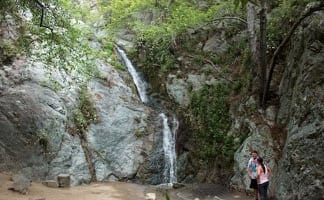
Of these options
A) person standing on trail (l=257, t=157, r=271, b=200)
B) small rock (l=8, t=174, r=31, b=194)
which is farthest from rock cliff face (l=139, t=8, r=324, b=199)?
small rock (l=8, t=174, r=31, b=194)

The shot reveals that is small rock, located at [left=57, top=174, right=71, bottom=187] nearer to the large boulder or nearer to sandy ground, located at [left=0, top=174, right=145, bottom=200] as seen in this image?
sandy ground, located at [left=0, top=174, right=145, bottom=200]

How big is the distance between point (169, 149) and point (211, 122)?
7.25ft

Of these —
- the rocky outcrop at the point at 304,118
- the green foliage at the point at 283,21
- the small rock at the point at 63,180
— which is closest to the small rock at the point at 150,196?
the small rock at the point at 63,180

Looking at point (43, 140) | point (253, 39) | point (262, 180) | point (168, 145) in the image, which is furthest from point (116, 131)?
point (262, 180)

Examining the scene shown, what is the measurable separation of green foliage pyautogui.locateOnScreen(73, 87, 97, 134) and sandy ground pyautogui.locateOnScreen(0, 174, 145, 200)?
2.78 metres

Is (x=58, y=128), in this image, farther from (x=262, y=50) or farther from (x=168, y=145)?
(x=262, y=50)

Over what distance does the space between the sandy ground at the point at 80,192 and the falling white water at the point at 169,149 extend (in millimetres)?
1962

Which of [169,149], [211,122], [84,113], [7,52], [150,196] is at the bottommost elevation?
[150,196]

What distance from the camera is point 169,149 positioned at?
15711 mm

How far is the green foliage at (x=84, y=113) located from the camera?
15.0 metres

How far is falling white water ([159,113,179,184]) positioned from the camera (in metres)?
15.0

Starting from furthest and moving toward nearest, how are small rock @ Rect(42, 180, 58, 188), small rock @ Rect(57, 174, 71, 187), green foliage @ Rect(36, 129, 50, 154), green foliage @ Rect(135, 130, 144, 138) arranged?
1. green foliage @ Rect(135, 130, 144, 138)
2. green foliage @ Rect(36, 129, 50, 154)
3. small rock @ Rect(57, 174, 71, 187)
4. small rock @ Rect(42, 180, 58, 188)

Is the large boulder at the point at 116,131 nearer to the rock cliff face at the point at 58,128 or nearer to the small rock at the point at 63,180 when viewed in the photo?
the rock cliff face at the point at 58,128

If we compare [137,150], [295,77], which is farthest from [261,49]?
[137,150]
